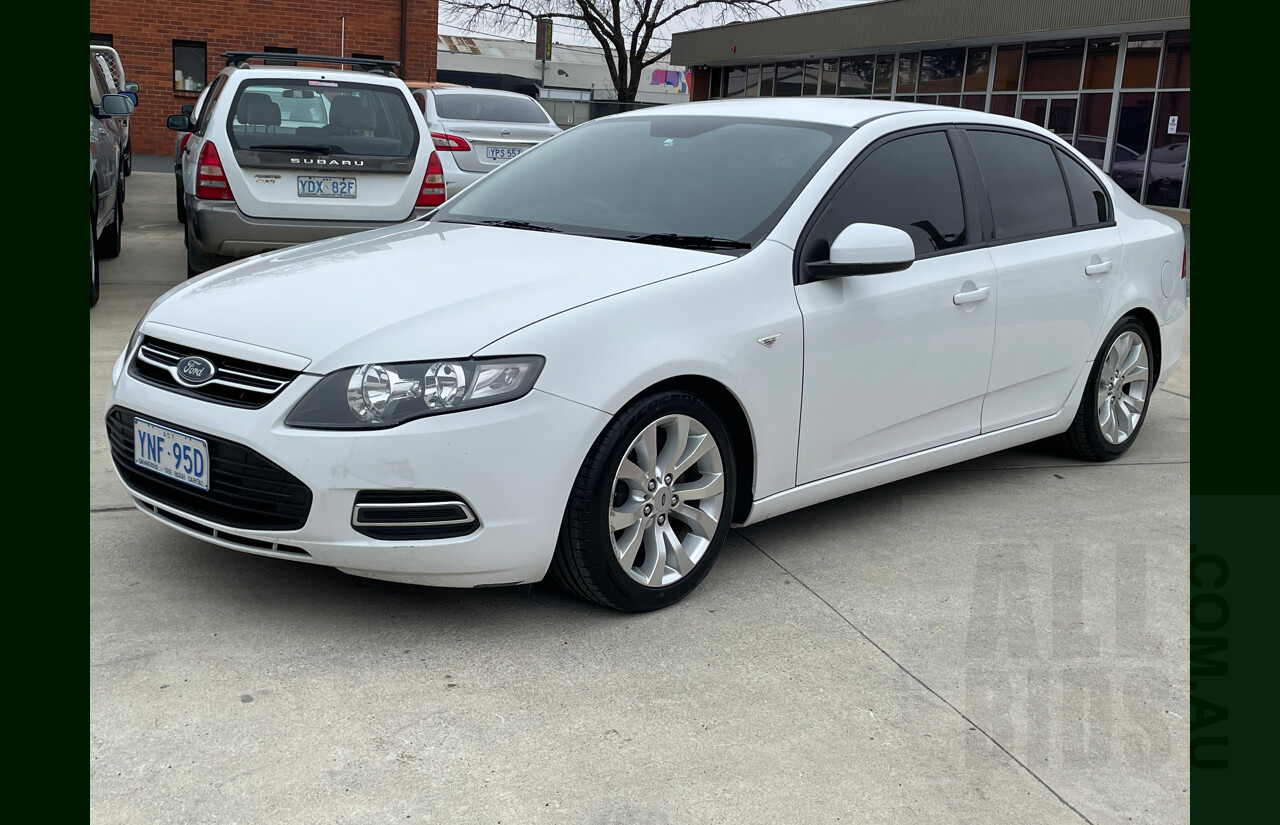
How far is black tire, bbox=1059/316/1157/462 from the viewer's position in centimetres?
541

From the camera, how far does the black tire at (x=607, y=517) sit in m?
3.43

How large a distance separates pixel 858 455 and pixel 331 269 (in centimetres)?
189

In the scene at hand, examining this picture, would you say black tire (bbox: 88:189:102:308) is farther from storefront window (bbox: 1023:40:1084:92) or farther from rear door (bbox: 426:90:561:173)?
storefront window (bbox: 1023:40:1084:92)

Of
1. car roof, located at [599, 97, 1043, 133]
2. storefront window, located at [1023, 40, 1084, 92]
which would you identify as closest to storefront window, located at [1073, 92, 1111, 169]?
storefront window, located at [1023, 40, 1084, 92]

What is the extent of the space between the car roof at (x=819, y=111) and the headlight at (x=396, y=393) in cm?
188

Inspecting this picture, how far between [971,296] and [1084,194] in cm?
122

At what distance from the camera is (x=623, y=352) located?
3.45 m

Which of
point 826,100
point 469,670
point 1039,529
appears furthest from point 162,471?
point 1039,529

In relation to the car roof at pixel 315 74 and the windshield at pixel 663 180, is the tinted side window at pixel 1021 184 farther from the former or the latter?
the car roof at pixel 315 74

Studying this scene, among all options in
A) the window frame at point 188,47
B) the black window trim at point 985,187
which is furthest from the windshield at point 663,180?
the window frame at point 188,47

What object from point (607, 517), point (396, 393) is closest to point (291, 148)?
point (396, 393)

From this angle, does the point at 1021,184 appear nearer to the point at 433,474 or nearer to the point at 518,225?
the point at 518,225

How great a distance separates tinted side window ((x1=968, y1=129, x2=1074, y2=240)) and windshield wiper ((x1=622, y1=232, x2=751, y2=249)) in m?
1.35

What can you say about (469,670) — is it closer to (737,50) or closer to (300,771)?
(300,771)
